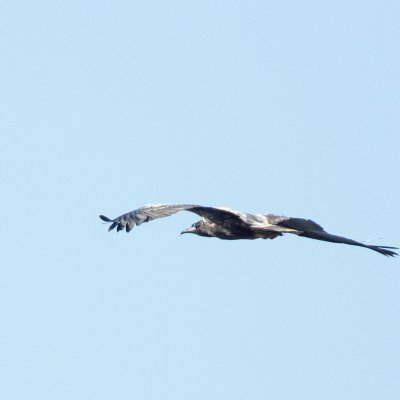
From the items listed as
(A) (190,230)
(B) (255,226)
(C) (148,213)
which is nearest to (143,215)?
(C) (148,213)

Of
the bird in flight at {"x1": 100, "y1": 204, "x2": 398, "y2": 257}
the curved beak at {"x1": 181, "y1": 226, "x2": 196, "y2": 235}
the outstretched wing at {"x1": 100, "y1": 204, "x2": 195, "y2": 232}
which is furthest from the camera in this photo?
the curved beak at {"x1": 181, "y1": 226, "x2": 196, "y2": 235}

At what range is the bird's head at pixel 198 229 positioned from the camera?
53469 millimetres

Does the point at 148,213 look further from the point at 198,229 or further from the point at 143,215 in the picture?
the point at 198,229

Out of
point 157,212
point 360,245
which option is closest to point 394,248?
point 360,245

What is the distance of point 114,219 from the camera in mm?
50438

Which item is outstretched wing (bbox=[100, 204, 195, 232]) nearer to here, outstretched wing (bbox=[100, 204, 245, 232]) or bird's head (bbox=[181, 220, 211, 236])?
outstretched wing (bbox=[100, 204, 245, 232])

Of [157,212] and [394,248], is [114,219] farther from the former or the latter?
[394,248]

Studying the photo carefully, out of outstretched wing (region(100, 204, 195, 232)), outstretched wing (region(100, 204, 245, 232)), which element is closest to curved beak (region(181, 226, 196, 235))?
outstretched wing (region(100, 204, 245, 232))

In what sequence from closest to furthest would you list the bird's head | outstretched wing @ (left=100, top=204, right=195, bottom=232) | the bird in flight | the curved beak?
1. outstretched wing @ (left=100, top=204, right=195, bottom=232)
2. the bird in flight
3. the bird's head
4. the curved beak

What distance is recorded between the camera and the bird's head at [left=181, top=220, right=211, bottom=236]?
175 feet

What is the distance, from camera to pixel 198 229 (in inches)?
2115

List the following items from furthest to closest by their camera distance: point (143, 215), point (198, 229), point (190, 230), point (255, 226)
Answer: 1. point (190, 230)
2. point (198, 229)
3. point (255, 226)
4. point (143, 215)

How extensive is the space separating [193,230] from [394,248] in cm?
391

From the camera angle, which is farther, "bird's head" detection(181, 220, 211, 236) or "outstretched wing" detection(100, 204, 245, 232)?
"bird's head" detection(181, 220, 211, 236)
